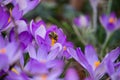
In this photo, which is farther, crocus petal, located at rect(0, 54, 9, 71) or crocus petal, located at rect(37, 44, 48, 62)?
crocus petal, located at rect(37, 44, 48, 62)

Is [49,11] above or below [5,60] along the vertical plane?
above

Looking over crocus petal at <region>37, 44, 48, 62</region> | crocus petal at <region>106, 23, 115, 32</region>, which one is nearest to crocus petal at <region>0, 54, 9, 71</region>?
crocus petal at <region>37, 44, 48, 62</region>

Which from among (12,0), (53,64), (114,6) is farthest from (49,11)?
(53,64)

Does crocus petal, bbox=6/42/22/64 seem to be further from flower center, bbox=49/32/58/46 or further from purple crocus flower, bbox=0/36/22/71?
flower center, bbox=49/32/58/46

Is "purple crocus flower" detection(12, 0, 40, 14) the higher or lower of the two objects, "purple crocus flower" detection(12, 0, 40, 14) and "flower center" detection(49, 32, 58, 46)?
the higher

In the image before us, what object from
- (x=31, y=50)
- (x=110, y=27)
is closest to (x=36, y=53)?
(x=31, y=50)

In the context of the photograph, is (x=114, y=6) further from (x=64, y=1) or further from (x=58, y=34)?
(x=58, y=34)

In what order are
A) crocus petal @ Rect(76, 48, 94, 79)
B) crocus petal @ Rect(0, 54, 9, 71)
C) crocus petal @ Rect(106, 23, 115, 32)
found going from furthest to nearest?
crocus petal @ Rect(106, 23, 115, 32) → crocus petal @ Rect(76, 48, 94, 79) → crocus petal @ Rect(0, 54, 9, 71)

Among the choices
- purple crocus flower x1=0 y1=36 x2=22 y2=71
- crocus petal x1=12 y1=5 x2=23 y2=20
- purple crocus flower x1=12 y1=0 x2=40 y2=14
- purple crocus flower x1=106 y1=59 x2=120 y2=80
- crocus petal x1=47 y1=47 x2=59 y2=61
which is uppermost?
purple crocus flower x1=12 y1=0 x2=40 y2=14

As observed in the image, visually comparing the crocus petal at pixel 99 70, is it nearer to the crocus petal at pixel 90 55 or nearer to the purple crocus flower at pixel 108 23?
the crocus petal at pixel 90 55

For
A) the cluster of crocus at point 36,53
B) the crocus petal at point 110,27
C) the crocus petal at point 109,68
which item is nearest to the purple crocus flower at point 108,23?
the crocus petal at point 110,27
